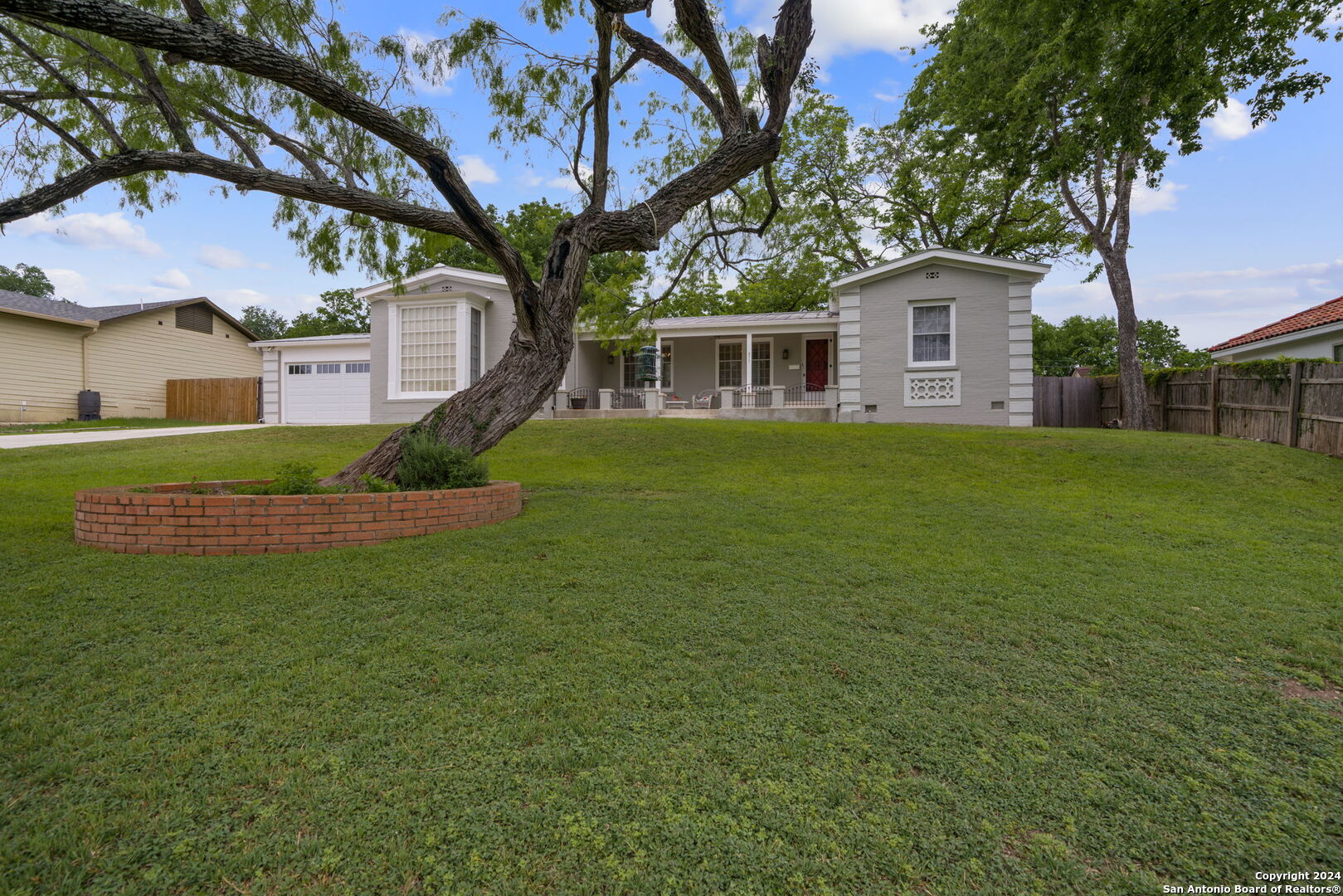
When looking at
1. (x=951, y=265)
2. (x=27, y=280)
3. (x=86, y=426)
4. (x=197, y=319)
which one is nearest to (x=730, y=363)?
(x=951, y=265)

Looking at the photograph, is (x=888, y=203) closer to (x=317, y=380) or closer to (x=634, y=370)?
(x=634, y=370)

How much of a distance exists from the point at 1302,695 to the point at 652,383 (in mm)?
16036

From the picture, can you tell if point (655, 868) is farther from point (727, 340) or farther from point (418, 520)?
point (727, 340)

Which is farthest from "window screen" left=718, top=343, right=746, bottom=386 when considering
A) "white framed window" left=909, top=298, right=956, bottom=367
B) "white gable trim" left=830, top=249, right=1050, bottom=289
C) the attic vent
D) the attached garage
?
the attic vent

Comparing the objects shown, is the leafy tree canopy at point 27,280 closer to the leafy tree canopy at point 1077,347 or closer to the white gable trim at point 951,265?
the white gable trim at point 951,265

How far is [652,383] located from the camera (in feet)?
58.7

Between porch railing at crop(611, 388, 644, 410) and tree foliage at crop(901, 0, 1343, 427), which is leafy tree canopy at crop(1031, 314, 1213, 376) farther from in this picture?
tree foliage at crop(901, 0, 1343, 427)

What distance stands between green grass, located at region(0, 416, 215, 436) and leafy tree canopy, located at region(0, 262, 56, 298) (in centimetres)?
3683

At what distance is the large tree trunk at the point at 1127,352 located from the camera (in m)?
14.5

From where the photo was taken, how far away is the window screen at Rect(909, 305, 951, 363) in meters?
14.6

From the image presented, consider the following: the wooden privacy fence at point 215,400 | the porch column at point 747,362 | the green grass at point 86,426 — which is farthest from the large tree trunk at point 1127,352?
the wooden privacy fence at point 215,400

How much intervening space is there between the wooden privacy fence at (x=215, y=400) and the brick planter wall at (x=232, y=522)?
64.5ft

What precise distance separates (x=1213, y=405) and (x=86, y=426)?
27721mm

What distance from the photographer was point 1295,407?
966cm
